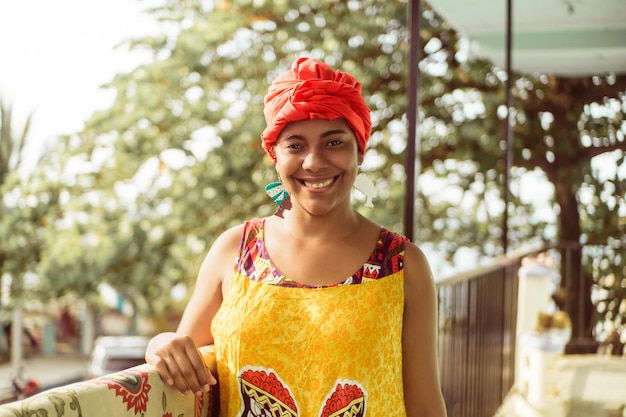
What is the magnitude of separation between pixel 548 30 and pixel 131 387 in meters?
4.80

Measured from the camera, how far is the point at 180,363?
3.99 feet

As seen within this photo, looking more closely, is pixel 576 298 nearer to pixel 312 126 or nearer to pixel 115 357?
pixel 312 126

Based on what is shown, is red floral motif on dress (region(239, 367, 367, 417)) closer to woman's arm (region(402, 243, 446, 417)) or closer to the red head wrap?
woman's arm (region(402, 243, 446, 417))

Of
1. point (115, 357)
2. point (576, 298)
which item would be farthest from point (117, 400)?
point (115, 357)

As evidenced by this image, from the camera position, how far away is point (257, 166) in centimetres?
734

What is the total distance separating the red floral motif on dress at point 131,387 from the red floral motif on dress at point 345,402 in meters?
0.28

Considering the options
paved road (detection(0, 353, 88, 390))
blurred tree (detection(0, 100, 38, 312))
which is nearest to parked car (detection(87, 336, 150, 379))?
blurred tree (detection(0, 100, 38, 312))

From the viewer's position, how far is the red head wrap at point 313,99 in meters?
1.29

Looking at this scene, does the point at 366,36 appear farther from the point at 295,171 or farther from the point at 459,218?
the point at 295,171

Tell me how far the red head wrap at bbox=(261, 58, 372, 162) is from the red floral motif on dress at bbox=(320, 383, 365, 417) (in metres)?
0.38

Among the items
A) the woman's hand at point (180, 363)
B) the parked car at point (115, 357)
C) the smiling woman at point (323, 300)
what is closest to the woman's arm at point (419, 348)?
the smiling woman at point (323, 300)

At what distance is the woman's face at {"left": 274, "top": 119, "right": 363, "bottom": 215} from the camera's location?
51.2 inches

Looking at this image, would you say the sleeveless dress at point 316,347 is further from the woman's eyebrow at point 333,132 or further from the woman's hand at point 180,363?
the woman's eyebrow at point 333,132

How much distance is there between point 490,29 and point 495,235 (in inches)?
113
